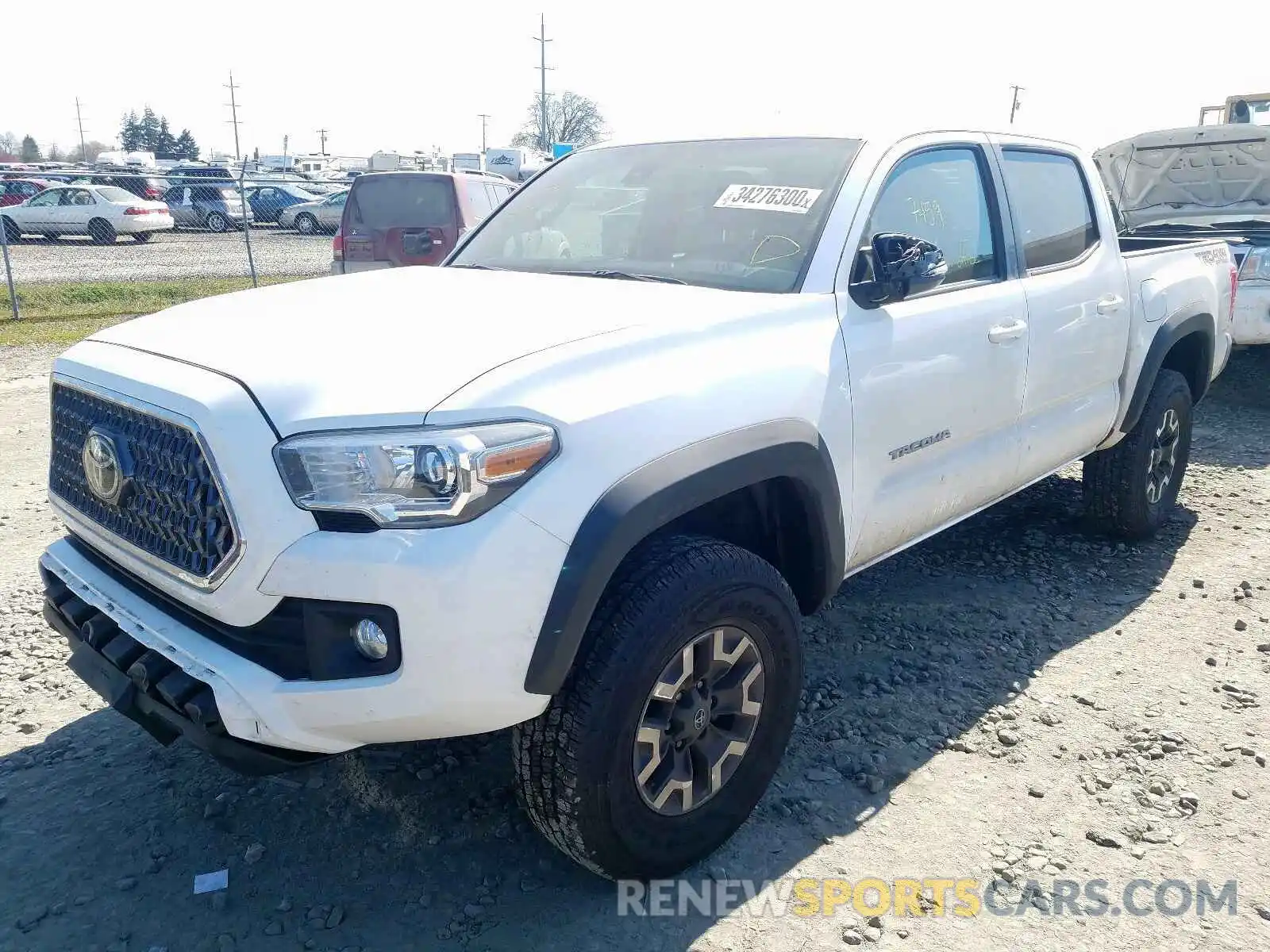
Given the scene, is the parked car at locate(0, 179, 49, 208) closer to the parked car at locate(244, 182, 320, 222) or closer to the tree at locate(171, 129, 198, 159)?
the parked car at locate(244, 182, 320, 222)

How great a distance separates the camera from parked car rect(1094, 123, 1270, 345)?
7852 mm

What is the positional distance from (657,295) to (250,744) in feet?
5.07

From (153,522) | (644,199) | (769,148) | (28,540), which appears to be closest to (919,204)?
(769,148)

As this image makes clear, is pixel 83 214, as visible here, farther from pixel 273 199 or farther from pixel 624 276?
pixel 624 276

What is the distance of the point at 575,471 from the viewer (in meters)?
2.19

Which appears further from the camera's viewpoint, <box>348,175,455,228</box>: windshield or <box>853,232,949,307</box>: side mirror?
<box>348,175,455,228</box>: windshield

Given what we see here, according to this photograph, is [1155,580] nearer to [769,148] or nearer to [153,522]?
[769,148]

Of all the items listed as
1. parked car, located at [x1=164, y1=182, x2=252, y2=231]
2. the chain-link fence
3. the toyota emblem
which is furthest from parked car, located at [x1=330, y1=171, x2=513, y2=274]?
parked car, located at [x1=164, y1=182, x2=252, y2=231]

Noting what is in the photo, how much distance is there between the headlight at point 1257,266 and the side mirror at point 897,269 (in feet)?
20.2

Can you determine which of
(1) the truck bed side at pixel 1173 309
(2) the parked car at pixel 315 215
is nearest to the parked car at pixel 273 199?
(2) the parked car at pixel 315 215

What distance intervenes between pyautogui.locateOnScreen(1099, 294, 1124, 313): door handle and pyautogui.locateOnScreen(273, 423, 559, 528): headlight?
3.14 m

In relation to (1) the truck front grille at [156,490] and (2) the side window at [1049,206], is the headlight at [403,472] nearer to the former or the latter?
(1) the truck front grille at [156,490]

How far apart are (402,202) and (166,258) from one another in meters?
12.4

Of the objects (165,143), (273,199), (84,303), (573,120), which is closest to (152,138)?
(165,143)
